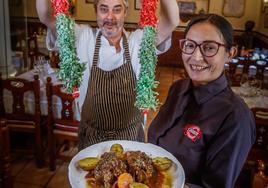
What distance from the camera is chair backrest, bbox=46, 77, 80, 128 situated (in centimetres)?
262

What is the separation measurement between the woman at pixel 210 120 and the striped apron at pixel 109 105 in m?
0.44

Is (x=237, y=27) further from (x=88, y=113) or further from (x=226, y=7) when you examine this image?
(x=88, y=113)

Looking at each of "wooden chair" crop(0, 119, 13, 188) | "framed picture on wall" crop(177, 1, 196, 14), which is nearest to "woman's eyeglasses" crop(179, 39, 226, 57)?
"wooden chair" crop(0, 119, 13, 188)

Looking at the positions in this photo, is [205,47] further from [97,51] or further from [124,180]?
[97,51]

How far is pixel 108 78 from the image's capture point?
1.60 metres

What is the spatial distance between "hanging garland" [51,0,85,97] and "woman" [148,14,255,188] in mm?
443

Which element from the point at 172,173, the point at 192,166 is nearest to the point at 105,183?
the point at 172,173

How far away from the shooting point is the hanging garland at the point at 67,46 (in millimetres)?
1249

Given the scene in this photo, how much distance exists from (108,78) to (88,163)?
0.61 metres

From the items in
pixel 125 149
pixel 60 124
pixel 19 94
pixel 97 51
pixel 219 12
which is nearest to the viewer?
pixel 125 149

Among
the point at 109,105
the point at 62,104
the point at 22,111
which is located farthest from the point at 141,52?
the point at 22,111

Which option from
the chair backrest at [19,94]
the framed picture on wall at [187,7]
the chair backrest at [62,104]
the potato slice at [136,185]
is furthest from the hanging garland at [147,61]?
the framed picture on wall at [187,7]

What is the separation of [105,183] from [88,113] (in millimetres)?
679

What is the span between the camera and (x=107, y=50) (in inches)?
62.4
